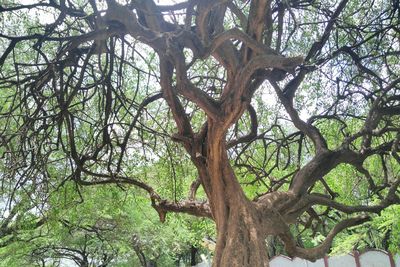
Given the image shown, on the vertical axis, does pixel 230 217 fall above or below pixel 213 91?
below

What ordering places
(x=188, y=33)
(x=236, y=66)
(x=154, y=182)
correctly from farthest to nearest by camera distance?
(x=154, y=182), (x=236, y=66), (x=188, y=33)

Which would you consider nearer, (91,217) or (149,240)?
(91,217)

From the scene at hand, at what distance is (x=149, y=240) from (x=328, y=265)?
5.06m

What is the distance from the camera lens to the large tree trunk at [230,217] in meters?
4.27

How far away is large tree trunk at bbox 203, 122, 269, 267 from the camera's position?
14.0 ft

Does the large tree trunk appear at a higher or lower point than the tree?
lower

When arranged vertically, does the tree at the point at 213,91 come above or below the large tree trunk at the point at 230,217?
above

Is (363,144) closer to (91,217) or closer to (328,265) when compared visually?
(328,265)

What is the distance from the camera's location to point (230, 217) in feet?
15.1

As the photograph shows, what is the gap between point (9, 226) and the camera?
1050cm

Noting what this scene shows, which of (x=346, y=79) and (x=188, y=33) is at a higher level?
(x=346, y=79)

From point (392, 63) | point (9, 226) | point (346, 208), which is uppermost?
point (392, 63)

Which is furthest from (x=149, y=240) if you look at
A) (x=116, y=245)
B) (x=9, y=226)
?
(x=9, y=226)

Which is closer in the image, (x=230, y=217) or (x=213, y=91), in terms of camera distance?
(x=230, y=217)
